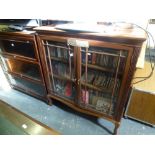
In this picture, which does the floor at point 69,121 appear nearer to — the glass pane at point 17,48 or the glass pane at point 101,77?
the glass pane at point 101,77

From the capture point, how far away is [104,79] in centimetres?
118

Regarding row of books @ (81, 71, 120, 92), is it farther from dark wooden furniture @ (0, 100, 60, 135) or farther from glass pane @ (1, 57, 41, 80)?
glass pane @ (1, 57, 41, 80)


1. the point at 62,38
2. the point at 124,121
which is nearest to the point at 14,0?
the point at 62,38

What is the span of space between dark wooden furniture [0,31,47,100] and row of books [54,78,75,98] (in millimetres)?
155

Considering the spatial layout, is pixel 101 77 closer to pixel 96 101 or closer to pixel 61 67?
pixel 96 101

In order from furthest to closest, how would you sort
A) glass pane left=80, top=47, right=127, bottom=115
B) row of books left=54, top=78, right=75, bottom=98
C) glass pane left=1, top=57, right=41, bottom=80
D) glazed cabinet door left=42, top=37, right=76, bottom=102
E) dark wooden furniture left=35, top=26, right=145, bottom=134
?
glass pane left=1, top=57, right=41, bottom=80
row of books left=54, top=78, right=75, bottom=98
glazed cabinet door left=42, top=37, right=76, bottom=102
glass pane left=80, top=47, right=127, bottom=115
dark wooden furniture left=35, top=26, right=145, bottom=134

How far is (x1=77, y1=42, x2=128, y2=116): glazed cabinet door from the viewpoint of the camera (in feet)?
3.13

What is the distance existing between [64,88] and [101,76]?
0.48 meters

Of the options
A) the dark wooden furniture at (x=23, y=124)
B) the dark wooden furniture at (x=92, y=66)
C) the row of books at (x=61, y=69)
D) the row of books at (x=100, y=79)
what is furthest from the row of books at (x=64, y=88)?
the dark wooden furniture at (x=23, y=124)

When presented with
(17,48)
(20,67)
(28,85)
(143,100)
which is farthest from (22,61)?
(143,100)

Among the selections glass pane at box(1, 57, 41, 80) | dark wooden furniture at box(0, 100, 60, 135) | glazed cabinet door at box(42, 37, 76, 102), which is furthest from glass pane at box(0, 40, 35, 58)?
dark wooden furniture at box(0, 100, 60, 135)

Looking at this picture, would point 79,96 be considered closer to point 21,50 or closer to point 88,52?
point 88,52

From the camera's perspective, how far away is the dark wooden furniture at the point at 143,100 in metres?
1.20
